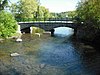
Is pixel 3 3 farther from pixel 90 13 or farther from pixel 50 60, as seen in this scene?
pixel 90 13

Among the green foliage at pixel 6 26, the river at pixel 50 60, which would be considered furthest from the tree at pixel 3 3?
the green foliage at pixel 6 26

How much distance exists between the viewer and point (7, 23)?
7188cm

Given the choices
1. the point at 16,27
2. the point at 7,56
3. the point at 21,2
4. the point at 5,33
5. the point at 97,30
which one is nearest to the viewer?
the point at 7,56

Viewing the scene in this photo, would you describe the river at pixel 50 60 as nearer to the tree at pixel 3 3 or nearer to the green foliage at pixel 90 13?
the green foliage at pixel 90 13

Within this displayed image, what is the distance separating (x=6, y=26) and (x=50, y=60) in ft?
106

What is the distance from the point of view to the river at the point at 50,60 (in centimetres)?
3559

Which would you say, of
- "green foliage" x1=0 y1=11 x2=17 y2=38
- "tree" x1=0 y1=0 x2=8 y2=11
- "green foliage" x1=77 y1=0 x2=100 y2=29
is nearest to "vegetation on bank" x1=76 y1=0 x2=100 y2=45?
"green foliage" x1=77 y1=0 x2=100 y2=29

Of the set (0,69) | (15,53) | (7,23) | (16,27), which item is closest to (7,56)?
(15,53)

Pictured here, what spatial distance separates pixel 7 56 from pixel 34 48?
32.1ft

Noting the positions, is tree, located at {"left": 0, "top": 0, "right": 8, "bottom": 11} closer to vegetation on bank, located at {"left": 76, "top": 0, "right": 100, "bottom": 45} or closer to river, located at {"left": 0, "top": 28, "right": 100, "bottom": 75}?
river, located at {"left": 0, "top": 28, "right": 100, "bottom": 75}

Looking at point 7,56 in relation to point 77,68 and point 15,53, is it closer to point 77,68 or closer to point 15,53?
point 15,53

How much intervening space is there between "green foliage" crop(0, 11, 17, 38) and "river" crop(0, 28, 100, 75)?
1134 centimetres

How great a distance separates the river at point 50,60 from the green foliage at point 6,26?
447 inches

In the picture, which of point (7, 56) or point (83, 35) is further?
point (83, 35)
